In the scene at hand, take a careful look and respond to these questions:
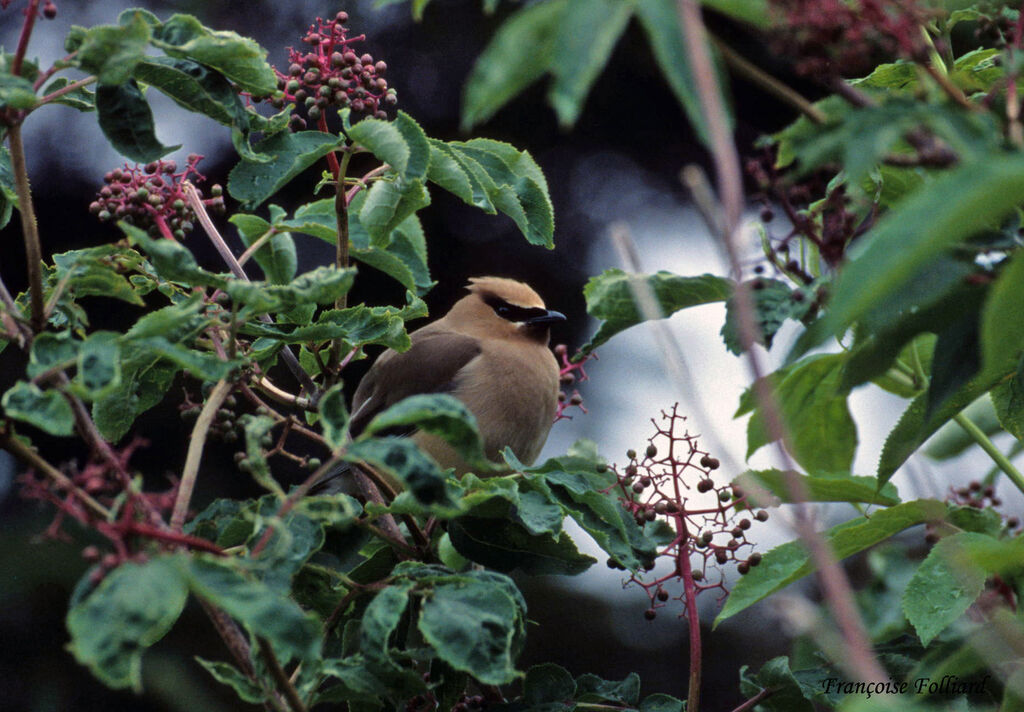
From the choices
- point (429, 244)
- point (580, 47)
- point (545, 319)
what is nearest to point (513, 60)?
point (580, 47)

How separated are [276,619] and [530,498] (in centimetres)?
80

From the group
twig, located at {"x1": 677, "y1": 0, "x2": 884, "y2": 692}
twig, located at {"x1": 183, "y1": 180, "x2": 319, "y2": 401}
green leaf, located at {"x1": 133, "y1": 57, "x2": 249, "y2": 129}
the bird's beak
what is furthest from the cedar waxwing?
twig, located at {"x1": 677, "y1": 0, "x2": 884, "y2": 692}

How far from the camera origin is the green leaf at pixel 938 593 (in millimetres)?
1790

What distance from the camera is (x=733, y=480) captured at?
2.00 m

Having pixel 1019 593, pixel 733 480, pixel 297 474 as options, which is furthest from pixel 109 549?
pixel 1019 593

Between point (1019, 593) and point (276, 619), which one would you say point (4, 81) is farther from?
point (1019, 593)

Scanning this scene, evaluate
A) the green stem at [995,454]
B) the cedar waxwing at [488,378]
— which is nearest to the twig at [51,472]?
the green stem at [995,454]

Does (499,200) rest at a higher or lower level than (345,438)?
higher

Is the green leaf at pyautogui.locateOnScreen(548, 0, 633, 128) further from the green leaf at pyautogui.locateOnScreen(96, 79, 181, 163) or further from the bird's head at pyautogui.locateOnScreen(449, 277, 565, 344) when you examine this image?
the bird's head at pyautogui.locateOnScreen(449, 277, 565, 344)

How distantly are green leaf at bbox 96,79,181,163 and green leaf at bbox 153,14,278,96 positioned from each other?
0.08 meters

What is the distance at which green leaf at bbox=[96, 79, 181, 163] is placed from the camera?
1728 millimetres

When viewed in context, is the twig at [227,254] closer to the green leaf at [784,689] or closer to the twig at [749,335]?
the green leaf at [784,689]

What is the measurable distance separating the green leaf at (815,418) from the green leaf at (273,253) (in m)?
0.83

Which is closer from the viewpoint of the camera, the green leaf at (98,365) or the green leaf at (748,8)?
the green leaf at (748,8)
